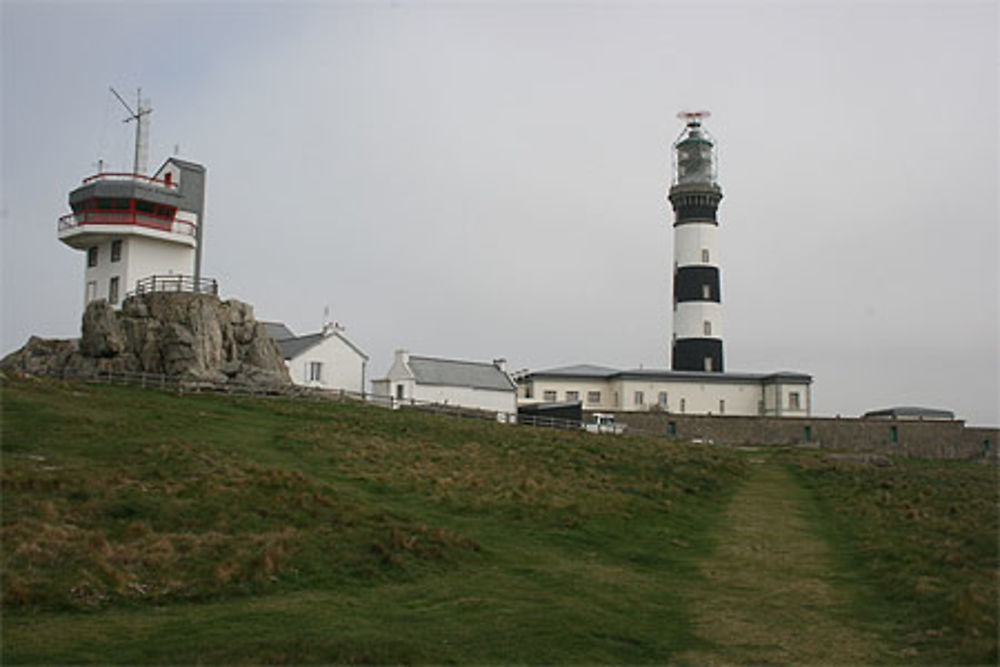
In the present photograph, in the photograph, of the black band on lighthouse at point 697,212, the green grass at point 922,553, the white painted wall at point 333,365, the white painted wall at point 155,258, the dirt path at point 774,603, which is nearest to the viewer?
the dirt path at point 774,603

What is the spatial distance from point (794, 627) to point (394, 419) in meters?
25.1

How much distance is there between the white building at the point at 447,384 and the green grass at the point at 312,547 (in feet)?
70.5

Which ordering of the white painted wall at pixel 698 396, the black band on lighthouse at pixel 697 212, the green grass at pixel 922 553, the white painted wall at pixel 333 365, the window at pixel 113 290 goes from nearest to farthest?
1. the green grass at pixel 922 553
2. the window at pixel 113 290
3. the white painted wall at pixel 333 365
4. the white painted wall at pixel 698 396
5. the black band on lighthouse at pixel 697 212

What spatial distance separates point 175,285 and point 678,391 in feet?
103

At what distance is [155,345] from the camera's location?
3638 cm

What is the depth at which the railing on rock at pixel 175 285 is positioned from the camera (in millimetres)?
39281

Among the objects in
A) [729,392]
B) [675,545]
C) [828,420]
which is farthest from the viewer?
[729,392]

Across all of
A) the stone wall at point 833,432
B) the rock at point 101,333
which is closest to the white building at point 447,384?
the stone wall at point 833,432

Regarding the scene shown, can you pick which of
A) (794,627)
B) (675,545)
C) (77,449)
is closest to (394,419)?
(77,449)

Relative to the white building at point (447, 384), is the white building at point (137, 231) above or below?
above

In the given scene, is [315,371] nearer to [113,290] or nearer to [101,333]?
[113,290]

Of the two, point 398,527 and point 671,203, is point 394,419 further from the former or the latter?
point 671,203

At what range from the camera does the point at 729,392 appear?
58281 millimetres

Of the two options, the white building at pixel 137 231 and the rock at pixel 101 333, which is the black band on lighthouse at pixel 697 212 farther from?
the rock at pixel 101 333
